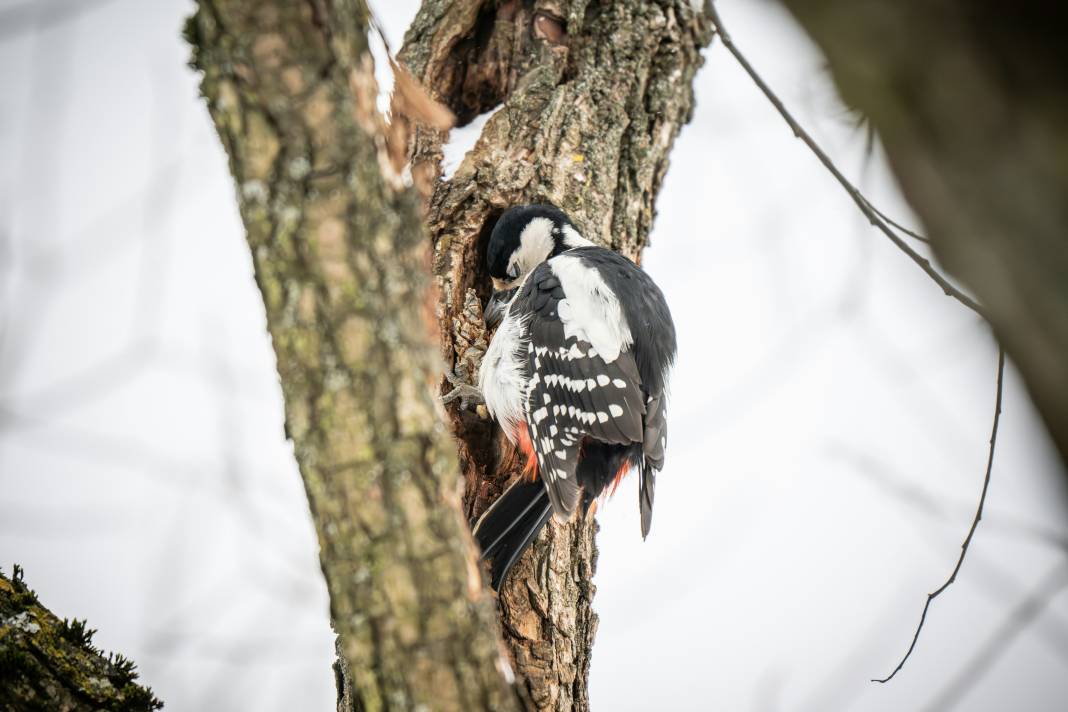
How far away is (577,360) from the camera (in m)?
2.62

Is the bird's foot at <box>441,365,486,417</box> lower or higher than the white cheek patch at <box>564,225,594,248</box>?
lower

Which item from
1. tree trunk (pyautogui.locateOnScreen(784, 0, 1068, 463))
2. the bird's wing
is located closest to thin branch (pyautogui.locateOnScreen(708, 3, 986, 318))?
tree trunk (pyautogui.locateOnScreen(784, 0, 1068, 463))

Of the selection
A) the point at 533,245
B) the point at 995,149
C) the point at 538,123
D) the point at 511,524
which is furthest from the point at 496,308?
the point at 995,149

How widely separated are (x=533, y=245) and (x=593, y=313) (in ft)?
1.28

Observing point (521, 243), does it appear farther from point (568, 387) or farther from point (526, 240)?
point (568, 387)

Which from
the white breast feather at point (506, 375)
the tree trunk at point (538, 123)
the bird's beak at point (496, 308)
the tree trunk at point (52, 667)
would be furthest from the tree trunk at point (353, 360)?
the bird's beak at point (496, 308)

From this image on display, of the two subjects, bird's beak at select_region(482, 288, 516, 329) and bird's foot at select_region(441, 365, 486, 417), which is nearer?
bird's foot at select_region(441, 365, 486, 417)

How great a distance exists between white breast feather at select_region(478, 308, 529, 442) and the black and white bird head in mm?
209

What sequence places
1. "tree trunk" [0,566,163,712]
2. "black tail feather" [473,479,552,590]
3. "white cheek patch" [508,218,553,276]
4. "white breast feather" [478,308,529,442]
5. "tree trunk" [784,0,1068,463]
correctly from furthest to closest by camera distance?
"white cheek patch" [508,218,553,276] → "white breast feather" [478,308,529,442] → "black tail feather" [473,479,552,590] → "tree trunk" [0,566,163,712] → "tree trunk" [784,0,1068,463]

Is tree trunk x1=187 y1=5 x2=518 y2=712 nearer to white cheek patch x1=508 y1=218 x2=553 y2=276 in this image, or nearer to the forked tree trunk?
the forked tree trunk

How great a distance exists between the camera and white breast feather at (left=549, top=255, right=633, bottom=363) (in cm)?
264

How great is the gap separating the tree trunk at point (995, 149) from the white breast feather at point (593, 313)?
77.6 inches

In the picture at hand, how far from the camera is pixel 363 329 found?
106cm

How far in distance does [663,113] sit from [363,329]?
6.96 feet
